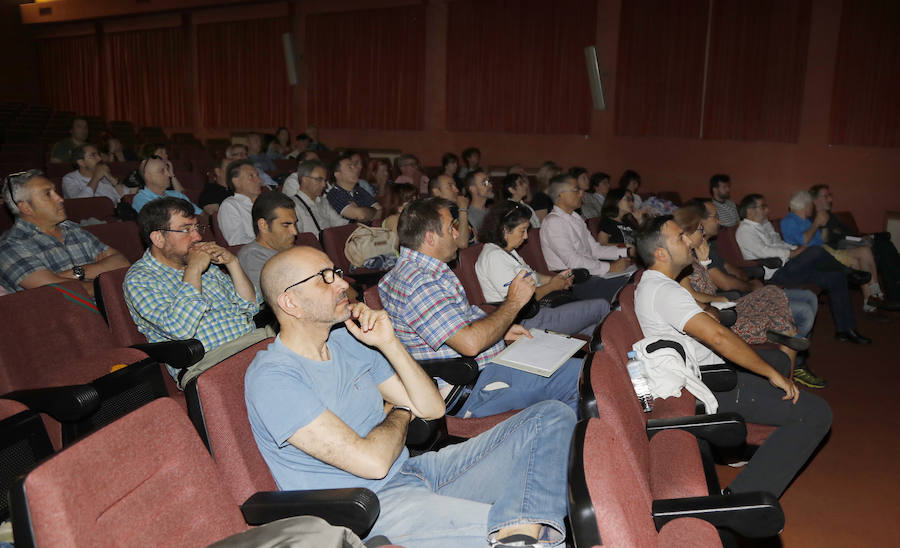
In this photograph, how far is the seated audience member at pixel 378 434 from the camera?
5.36 ft

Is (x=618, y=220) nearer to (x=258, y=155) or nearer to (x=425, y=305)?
(x=425, y=305)

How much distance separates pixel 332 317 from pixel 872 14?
8.40 meters

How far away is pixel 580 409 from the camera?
175 cm

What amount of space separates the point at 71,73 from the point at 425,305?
1959cm

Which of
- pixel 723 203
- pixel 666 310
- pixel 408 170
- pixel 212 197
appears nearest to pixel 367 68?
pixel 408 170

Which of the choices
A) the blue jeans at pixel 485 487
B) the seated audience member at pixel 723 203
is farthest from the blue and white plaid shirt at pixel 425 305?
the seated audience member at pixel 723 203

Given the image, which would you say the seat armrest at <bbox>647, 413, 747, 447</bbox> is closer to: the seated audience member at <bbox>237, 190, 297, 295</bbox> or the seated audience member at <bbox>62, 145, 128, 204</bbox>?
the seated audience member at <bbox>237, 190, 297, 295</bbox>

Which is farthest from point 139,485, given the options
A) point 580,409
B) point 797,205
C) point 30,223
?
point 797,205

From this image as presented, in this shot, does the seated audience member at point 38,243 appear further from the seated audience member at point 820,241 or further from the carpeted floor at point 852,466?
the seated audience member at point 820,241

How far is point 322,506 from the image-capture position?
4.97 ft

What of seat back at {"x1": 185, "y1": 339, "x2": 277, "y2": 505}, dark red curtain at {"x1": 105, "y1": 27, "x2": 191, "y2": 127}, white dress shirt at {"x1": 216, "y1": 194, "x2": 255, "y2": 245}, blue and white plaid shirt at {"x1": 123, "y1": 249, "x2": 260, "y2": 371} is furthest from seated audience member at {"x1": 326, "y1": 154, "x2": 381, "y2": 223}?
dark red curtain at {"x1": 105, "y1": 27, "x2": 191, "y2": 127}

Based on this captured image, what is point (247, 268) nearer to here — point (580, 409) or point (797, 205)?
point (580, 409)

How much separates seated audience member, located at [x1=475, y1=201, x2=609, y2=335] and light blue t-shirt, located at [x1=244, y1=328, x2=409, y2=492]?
169 cm

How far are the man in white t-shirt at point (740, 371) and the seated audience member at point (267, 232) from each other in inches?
69.6
